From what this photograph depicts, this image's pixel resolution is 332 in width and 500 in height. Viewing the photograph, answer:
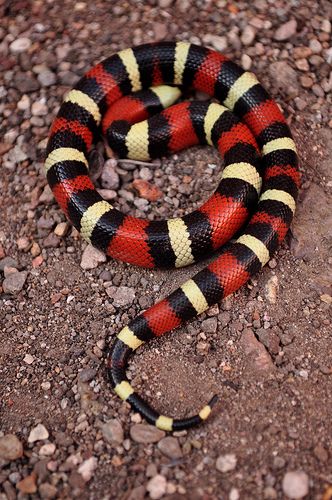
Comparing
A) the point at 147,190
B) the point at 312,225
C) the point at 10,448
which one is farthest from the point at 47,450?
the point at 312,225

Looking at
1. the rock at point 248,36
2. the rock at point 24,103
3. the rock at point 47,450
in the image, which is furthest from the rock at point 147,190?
the rock at point 47,450

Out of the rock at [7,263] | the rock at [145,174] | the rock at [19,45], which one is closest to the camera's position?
the rock at [7,263]

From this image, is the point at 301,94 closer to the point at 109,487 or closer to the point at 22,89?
the point at 22,89

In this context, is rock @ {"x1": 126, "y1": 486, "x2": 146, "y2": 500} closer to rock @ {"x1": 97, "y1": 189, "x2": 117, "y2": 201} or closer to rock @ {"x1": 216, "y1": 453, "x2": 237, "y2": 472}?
rock @ {"x1": 216, "y1": 453, "x2": 237, "y2": 472}

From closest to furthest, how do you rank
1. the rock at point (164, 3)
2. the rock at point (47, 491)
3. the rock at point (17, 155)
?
the rock at point (47, 491) < the rock at point (17, 155) < the rock at point (164, 3)

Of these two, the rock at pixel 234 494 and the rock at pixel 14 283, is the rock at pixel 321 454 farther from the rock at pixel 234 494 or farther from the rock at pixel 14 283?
the rock at pixel 14 283

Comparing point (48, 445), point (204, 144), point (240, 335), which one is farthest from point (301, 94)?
point (48, 445)

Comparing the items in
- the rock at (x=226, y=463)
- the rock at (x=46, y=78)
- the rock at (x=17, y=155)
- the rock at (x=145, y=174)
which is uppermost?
the rock at (x=46, y=78)
